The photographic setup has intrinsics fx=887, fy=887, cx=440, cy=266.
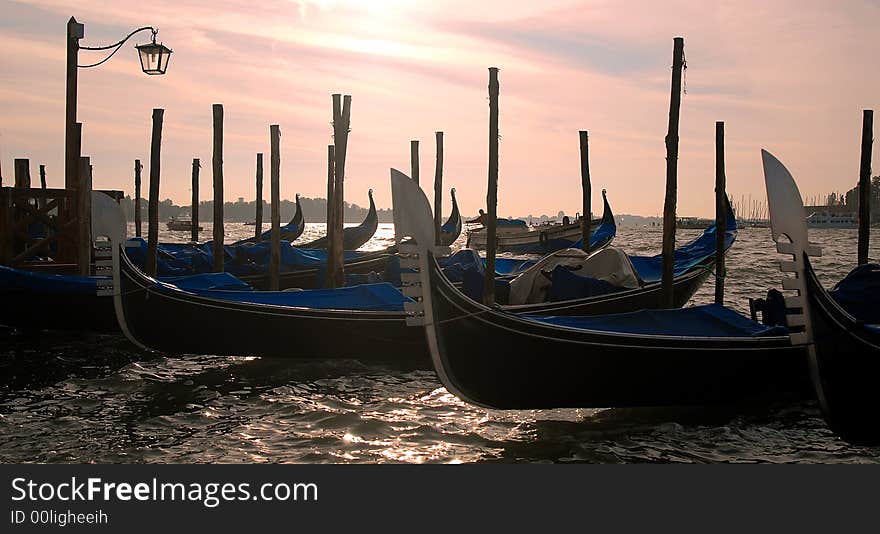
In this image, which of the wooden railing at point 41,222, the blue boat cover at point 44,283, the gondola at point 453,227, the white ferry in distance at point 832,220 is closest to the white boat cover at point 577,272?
the blue boat cover at point 44,283

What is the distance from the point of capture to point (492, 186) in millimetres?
9539

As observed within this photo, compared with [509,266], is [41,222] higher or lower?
higher

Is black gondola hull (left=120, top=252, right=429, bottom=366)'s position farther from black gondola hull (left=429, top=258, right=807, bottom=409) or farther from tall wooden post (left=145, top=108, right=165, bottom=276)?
black gondola hull (left=429, top=258, right=807, bottom=409)

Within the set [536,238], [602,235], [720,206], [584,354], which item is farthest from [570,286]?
[536,238]

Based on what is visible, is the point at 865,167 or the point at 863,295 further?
the point at 865,167

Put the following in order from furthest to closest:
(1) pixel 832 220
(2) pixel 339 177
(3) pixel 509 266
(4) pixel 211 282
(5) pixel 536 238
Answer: (1) pixel 832 220, (5) pixel 536 238, (3) pixel 509 266, (2) pixel 339 177, (4) pixel 211 282

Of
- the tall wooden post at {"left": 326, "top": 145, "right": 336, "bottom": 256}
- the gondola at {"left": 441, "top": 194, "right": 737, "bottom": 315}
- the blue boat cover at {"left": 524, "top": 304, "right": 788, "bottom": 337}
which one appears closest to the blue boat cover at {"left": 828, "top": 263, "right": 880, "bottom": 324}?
the blue boat cover at {"left": 524, "top": 304, "right": 788, "bottom": 337}

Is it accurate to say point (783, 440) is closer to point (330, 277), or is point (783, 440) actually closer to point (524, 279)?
point (524, 279)

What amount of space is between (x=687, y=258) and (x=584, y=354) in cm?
629

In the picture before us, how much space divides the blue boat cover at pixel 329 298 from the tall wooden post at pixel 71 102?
308 centimetres

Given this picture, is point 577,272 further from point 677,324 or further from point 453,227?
point 453,227

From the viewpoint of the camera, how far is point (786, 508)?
4.42 metres

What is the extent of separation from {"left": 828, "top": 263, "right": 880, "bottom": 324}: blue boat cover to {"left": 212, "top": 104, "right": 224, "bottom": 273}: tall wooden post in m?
7.58

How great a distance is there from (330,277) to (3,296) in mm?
3819
